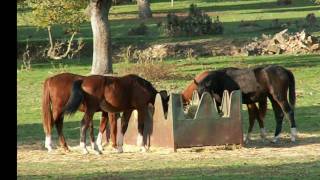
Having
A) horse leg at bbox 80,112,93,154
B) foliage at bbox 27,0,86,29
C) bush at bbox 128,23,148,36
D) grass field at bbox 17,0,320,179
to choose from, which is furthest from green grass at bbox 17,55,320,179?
bush at bbox 128,23,148,36

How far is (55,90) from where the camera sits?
17.2 m

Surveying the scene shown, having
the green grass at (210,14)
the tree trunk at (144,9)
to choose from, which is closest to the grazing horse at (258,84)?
the green grass at (210,14)

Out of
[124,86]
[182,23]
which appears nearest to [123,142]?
[124,86]

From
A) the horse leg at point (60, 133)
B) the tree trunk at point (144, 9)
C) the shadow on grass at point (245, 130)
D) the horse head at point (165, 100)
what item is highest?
the tree trunk at point (144, 9)

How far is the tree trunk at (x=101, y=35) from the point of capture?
116 ft

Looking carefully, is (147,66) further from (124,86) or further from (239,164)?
(239,164)

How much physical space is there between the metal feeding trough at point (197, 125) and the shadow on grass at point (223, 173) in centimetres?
284

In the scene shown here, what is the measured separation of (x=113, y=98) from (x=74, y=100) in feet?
2.76

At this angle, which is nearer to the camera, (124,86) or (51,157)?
(51,157)

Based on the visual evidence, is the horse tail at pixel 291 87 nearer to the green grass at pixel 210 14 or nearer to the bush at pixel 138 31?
the green grass at pixel 210 14

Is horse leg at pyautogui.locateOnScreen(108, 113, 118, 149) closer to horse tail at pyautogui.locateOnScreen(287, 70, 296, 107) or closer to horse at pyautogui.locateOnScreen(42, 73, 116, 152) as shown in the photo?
horse at pyautogui.locateOnScreen(42, 73, 116, 152)

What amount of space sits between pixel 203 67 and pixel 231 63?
1490 mm

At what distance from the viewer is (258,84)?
18.0m
